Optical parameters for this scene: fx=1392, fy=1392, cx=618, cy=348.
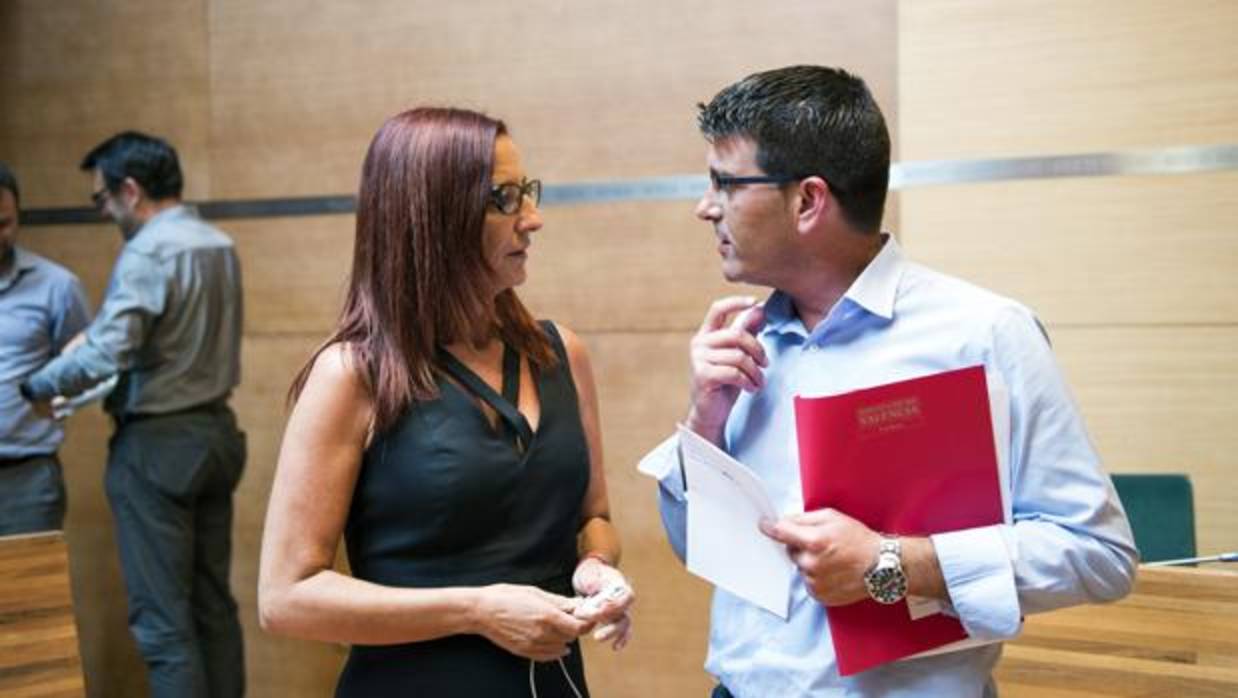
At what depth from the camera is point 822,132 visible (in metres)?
1.65

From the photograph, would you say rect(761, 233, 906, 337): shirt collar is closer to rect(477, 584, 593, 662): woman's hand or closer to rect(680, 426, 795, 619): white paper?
rect(680, 426, 795, 619): white paper

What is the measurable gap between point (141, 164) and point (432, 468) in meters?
2.79

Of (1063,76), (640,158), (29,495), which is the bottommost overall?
(29,495)

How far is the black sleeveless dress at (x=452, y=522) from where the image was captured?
187cm

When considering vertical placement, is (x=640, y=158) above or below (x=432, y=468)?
above

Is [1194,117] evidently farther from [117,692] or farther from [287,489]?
[117,692]

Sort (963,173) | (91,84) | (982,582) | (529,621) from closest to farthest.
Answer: (982,582) < (529,621) < (963,173) < (91,84)

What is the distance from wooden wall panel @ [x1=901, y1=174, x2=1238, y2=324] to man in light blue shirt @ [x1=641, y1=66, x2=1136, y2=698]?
1.88 m

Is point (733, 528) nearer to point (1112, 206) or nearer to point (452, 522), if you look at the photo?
point (452, 522)

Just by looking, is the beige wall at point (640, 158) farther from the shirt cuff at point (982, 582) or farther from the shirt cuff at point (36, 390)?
the shirt cuff at point (982, 582)

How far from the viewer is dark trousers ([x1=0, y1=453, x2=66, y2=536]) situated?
411cm

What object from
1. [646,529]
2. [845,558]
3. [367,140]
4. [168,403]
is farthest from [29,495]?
[845,558]

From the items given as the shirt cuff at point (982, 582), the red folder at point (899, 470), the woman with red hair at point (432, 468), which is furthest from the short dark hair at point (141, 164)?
the shirt cuff at point (982, 582)

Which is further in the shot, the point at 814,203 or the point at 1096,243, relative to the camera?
the point at 1096,243
